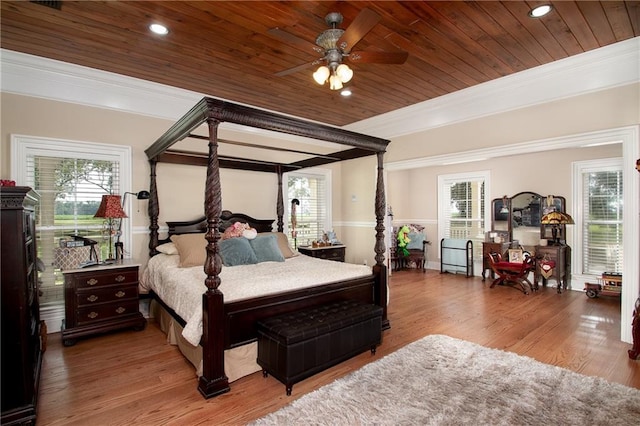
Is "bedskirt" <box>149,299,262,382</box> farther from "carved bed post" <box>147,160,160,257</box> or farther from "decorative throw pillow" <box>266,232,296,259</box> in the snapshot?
"decorative throw pillow" <box>266,232,296,259</box>

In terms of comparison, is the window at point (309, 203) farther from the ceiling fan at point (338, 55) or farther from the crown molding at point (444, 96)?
the ceiling fan at point (338, 55)

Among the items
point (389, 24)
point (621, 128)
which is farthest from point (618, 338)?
point (389, 24)

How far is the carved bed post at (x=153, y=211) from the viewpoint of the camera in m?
4.12

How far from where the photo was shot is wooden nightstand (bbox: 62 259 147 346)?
10.7 feet

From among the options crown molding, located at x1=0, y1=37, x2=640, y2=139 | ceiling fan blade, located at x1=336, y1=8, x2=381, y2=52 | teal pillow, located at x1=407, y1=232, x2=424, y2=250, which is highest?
crown molding, located at x1=0, y1=37, x2=640, y2=139

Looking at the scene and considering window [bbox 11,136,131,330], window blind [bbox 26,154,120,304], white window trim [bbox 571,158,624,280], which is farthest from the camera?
white window trim [bbox 571,158,624,280]

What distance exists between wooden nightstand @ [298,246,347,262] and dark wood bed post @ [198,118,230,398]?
299 centimetres

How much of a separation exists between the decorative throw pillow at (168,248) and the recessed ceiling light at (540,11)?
423 cm

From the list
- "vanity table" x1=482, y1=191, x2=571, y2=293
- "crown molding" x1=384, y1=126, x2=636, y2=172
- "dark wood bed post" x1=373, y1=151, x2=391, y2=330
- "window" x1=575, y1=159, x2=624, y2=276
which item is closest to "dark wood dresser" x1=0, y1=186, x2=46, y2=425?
"dark wood bed post" x1=373, y1=151, x2=391, y2=330

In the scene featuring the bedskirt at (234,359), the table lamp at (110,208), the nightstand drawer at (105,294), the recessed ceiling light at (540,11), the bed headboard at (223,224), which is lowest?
the bedskirt at (234,359)

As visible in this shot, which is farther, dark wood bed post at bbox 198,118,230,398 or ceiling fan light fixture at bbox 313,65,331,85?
ceiling fan light fixture at bbox 313,65,331,85

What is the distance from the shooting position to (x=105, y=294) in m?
3.45

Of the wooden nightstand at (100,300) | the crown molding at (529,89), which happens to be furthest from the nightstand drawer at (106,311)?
the crown molding at (529,89)

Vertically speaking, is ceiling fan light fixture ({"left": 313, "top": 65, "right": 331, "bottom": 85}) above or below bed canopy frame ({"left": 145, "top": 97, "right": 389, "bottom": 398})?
above
